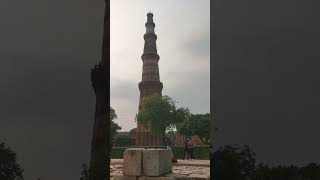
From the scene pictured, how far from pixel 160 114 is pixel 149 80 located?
23.7 ft

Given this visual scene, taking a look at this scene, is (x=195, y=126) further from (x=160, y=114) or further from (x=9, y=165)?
(x=9, y=165)

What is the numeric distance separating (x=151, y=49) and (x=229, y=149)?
128ft

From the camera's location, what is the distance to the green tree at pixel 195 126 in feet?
119

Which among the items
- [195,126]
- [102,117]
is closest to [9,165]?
[102,117]

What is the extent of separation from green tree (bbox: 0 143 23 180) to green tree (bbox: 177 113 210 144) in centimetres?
2999

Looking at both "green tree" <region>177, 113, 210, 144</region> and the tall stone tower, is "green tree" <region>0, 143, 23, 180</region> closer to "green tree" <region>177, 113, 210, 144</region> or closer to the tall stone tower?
"green tree" <region>177, 113, 210, 144</region>

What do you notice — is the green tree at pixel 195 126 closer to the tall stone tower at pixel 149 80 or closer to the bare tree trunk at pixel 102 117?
the tall stone tower at pixel 149 80

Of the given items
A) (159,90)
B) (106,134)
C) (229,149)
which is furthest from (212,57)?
(159,90)

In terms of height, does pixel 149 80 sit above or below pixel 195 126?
above

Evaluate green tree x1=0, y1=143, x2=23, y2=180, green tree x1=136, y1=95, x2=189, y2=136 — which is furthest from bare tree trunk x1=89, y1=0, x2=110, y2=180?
green tree x1=136, y1=95, x2=189, y2=136

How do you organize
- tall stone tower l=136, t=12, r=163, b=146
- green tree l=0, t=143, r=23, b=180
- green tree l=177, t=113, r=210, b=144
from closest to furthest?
1. green tree l=0, t=143, r=23, b=180
2. green tree l=177, t=113, r=210, b=144
3. tall stone tower l=136, t=12, r=163, b=146

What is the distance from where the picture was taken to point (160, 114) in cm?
3666

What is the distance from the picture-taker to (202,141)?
37406mm

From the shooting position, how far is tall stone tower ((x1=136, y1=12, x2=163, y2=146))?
131ft
